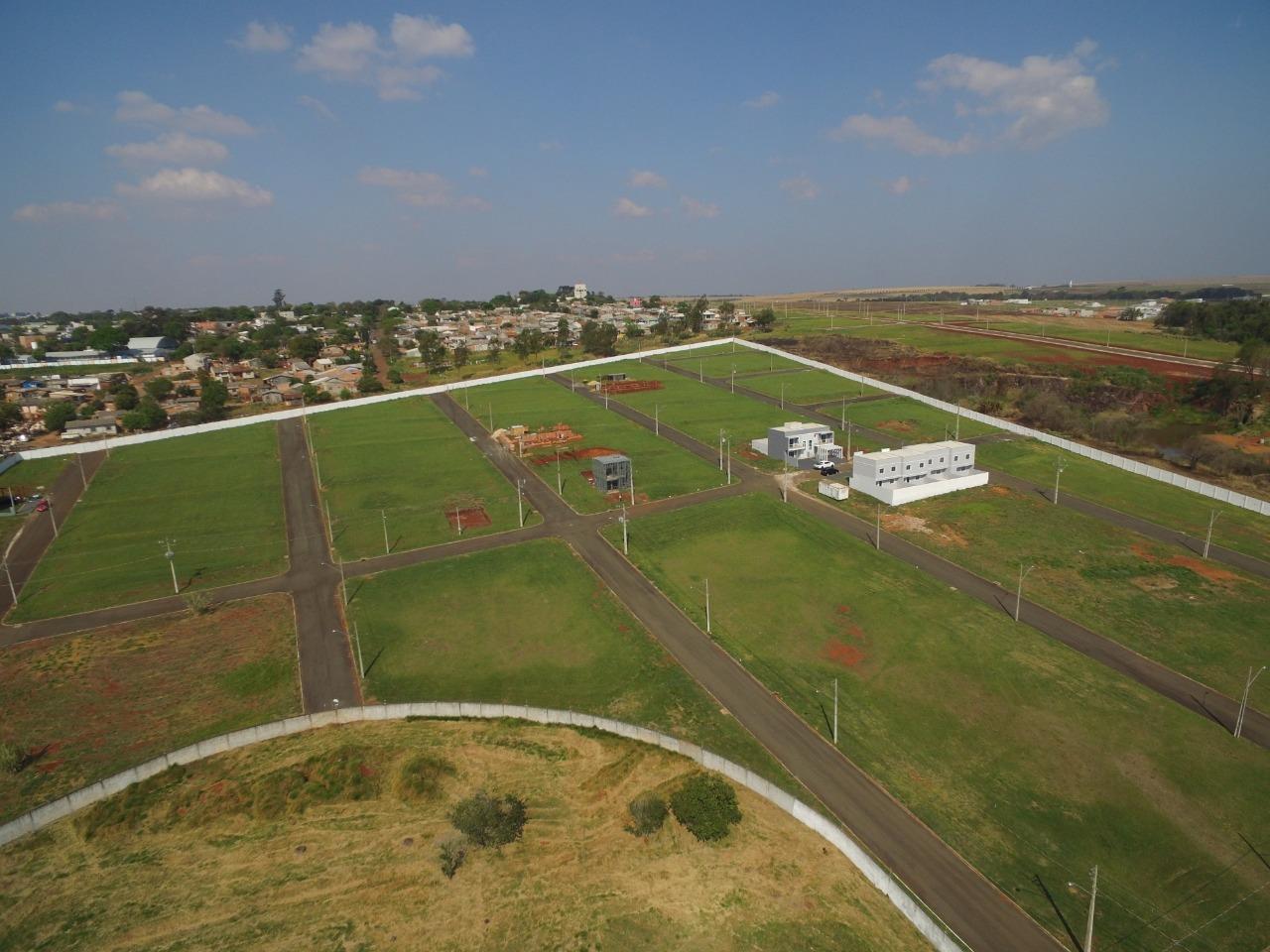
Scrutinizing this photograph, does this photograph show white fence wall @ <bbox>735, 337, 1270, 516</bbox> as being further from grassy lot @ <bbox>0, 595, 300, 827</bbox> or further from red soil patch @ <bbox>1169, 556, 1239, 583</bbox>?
grassy lot @ <bbox>0, 595, 300, 827</bbox>

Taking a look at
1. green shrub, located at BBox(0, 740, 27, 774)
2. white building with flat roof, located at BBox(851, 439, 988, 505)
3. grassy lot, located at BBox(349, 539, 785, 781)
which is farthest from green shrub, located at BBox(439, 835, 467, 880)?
white building with flat roof, located at BBox(851, 439, 988, 505)

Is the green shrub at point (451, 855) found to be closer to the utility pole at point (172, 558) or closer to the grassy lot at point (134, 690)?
the grassy lot at point (134, 690)

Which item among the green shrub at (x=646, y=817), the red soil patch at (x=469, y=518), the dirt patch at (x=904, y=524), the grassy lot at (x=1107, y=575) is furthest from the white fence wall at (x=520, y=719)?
the dirt patch at (x=904, y=524)

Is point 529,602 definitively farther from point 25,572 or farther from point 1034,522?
point 1034,522

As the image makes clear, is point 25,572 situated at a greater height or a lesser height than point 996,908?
greater

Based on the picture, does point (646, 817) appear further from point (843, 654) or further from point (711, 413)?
point (711, 413)

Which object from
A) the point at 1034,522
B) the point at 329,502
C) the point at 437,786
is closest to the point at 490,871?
the point at 437,786

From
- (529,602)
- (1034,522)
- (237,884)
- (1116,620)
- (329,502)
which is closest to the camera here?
(237,884)
